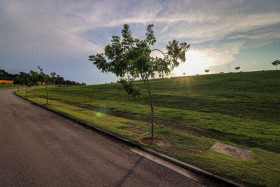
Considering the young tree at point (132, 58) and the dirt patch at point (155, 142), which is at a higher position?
the young tree at point (132, 58)

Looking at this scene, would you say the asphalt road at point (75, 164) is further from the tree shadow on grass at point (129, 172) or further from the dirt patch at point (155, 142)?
the dirt patch at point (155, 142)

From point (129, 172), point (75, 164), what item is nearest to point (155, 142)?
point (129, 172)

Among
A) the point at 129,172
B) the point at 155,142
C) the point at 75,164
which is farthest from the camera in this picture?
the point at 155,142

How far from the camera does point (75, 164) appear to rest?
5707mm

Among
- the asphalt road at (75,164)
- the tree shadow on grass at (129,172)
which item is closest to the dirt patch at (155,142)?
the asphalt road at (75,164)

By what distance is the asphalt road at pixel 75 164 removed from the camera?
474 centimetres

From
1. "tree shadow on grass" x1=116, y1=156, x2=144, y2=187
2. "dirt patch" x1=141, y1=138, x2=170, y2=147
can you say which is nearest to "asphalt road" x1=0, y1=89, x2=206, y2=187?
"tree shadow on grass" x1=116, y1=156, x2=144, y2=187

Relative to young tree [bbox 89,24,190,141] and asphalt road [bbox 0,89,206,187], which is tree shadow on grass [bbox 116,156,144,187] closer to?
asphalt road [bbox 0,89,206,187]

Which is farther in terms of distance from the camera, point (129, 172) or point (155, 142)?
point (155, 142)

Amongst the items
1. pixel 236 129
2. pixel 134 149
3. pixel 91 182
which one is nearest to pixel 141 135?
pixel 134 149

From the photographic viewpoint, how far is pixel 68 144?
7730 millimetres

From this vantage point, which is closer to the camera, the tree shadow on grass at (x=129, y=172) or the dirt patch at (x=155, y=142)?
the tree shadow on grass at (x=129, y=172)

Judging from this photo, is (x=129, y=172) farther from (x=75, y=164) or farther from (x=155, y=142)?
(x=155, y=142)

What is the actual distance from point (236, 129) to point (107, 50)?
440 inches
